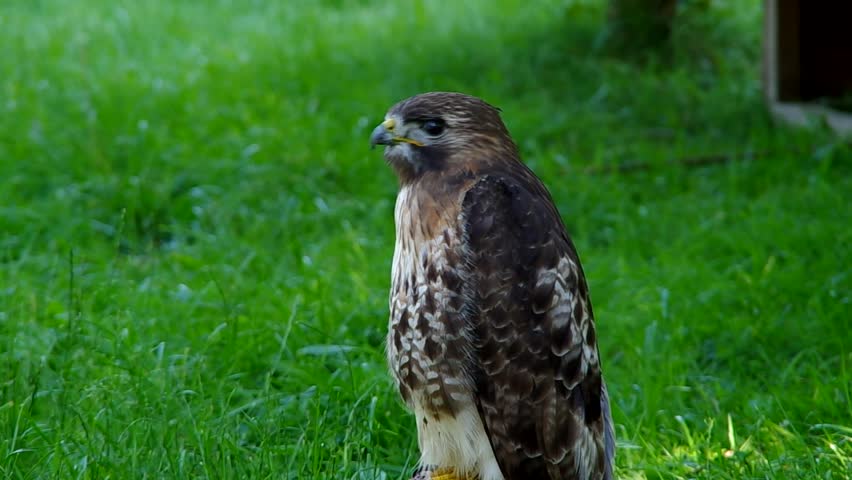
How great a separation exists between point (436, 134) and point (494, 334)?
2.09 feet

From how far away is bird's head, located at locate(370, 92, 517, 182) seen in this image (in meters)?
3.37

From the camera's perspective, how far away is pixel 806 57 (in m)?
8.65

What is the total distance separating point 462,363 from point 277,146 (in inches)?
162

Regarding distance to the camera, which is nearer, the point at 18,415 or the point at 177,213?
the point at 18,415

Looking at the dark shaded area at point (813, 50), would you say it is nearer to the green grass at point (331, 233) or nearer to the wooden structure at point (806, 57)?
the wooden structure at point (806, 57)

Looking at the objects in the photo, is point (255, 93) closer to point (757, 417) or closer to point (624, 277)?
point (624, 277)

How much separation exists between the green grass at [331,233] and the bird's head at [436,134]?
92cm

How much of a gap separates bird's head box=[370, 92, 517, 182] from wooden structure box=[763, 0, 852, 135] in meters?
5.20

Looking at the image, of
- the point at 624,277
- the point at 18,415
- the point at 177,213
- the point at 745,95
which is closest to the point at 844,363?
the point at 624,277

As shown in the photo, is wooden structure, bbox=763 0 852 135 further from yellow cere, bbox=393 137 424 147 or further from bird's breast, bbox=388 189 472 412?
bird's breast, bbox=388 189 472 412

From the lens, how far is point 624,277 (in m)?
5.48

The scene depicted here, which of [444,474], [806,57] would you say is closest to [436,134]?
[444,474]

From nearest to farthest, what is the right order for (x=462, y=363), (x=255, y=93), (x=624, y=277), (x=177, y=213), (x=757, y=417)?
1. (x=462, y=363)
2. (x=757, y=417)
3. (x=624, y=277)
4. (x=177, y=213)
5. (x=255, y=93)

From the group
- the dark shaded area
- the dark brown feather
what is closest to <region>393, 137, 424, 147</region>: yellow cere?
the dark brown feather
